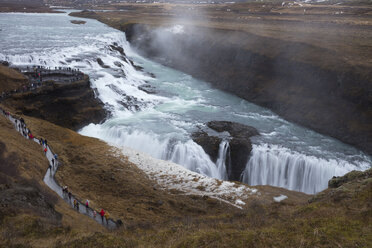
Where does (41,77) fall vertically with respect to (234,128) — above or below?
above

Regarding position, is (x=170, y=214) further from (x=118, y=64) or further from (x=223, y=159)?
(x=118, y=64)

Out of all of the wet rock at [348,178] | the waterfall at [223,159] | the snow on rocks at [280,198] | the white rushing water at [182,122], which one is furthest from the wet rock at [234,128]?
the wet rock at [348,178]

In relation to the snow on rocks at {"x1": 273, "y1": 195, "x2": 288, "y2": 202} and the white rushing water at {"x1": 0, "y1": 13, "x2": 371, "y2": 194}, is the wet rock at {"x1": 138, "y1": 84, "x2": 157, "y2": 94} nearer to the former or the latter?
the white rushing water at {"x1": 0, "y1": 13, "x2": 371, "y2": 194}

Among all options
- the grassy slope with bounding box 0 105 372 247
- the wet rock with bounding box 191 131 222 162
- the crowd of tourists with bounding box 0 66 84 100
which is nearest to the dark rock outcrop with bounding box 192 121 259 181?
the wet rock with bounding box 191 131 222 162

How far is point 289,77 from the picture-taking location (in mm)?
45000

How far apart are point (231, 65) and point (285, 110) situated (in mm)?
16993

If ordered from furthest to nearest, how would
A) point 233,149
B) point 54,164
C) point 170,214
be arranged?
point 233,149, point 54,164, point 170,214

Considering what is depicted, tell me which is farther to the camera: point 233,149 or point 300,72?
point 300,72

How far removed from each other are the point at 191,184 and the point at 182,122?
13.5 metres

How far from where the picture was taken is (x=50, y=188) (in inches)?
693

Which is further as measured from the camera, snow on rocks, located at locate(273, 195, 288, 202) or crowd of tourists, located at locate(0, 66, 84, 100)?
crowd of tourists, located at locate(0, 66, 84, 100)

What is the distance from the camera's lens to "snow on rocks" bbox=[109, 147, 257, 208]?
20406 millimetres

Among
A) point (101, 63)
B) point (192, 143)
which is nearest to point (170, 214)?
point (192, 143)

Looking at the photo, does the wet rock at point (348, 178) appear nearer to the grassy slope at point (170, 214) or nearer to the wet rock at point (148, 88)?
the grassy slope at point (170, 214)
